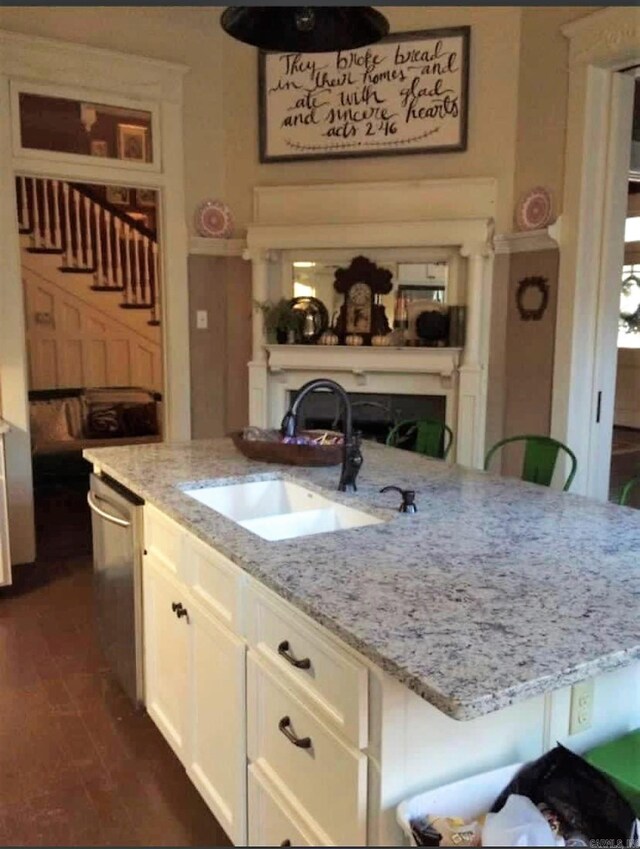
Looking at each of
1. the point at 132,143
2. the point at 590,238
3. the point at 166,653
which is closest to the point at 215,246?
the point at 132,143

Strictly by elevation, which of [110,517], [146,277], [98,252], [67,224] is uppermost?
[67,224]

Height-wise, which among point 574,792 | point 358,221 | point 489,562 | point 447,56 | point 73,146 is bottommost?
point 574,792

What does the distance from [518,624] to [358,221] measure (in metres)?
3.39

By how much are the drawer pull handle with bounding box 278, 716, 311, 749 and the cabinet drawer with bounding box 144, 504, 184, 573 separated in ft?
2.18

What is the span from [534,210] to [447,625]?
9.84ft

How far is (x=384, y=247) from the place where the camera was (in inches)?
168

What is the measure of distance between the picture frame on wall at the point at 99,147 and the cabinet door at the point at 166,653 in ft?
9.20

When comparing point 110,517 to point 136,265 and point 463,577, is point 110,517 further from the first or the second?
point 136,265

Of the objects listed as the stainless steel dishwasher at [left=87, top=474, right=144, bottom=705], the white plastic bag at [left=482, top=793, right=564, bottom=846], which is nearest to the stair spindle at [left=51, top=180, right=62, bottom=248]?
the stainless steel dishwasher at [left=87, top=474, right=144, bottom=705]

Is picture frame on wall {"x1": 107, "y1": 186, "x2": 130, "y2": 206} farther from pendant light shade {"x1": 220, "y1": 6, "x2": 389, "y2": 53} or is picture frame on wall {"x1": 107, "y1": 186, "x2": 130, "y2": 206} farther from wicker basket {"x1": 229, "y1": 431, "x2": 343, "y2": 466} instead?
pendant light shade {"x1": 220, "y1": 6, "x2": 389, "y2": 53}

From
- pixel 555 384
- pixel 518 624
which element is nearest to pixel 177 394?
pixel 555 384

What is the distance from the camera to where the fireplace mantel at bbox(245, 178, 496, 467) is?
4008mm

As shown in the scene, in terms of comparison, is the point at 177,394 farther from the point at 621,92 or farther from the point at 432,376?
the point at 621,92

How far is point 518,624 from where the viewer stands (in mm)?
1225
